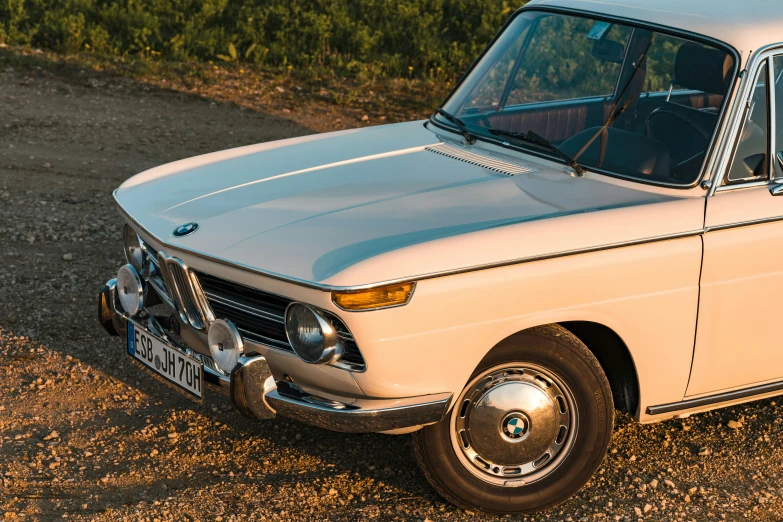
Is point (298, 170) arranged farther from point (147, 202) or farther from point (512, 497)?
point (512, 497)

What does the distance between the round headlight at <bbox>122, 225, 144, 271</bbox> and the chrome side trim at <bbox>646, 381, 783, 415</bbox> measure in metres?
2.23

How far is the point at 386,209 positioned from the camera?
3912 mm

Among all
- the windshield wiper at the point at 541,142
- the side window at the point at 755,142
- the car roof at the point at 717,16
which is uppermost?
the car roof at the point at 717,16

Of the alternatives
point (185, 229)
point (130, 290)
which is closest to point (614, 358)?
point (185, 229)

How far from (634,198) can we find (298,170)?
58.0 inches

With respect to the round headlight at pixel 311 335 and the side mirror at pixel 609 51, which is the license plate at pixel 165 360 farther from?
the side mirror at pixel 609 51

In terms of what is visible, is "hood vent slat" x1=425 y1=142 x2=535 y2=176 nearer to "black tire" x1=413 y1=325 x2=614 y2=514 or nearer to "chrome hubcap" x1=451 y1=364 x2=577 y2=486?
"black tire" x1=413 y1=325 x2=614 y2=514

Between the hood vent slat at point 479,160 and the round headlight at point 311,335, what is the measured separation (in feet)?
4.07

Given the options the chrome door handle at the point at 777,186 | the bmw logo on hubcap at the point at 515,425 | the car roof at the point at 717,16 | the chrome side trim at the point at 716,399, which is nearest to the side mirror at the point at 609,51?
the car roof at the point at 717,16

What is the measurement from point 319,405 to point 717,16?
7.94 ft

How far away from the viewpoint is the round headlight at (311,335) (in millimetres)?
3488

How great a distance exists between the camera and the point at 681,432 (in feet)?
15.5

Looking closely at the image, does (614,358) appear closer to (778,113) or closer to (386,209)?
(386,209)

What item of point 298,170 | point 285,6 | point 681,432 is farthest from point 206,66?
point 681,432
